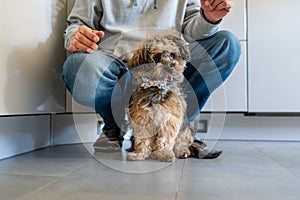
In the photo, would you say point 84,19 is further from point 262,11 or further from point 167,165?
point 262,11

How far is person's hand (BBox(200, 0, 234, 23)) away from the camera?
897 mm

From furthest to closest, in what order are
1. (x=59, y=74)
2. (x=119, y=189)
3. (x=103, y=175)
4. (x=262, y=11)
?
(x=262, y=11)
(x=59, y=74)
(x=103, y=175)
(x=119, y=189)

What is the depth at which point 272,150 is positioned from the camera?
127 cm

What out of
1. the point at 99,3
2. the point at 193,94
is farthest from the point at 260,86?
the point at 99,3

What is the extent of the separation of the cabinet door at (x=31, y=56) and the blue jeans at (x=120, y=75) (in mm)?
115

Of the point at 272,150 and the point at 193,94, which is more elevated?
the point at 193,94

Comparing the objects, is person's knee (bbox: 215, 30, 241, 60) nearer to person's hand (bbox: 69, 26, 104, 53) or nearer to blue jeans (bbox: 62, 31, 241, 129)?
blue jeans (bbox: 62, 31, 241, 129)

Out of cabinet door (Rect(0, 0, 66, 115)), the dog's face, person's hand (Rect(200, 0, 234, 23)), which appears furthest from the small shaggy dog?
cabinet door (Rect(0, 0, 66, 115))

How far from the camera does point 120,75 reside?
1040mm

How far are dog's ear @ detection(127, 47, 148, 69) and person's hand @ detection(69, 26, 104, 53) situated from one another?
113mm

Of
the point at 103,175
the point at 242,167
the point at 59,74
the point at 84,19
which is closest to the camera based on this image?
the point at 103,175

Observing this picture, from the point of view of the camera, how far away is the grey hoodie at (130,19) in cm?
107

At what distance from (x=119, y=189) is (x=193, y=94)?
54cm

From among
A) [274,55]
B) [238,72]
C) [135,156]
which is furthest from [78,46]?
[274,55]
